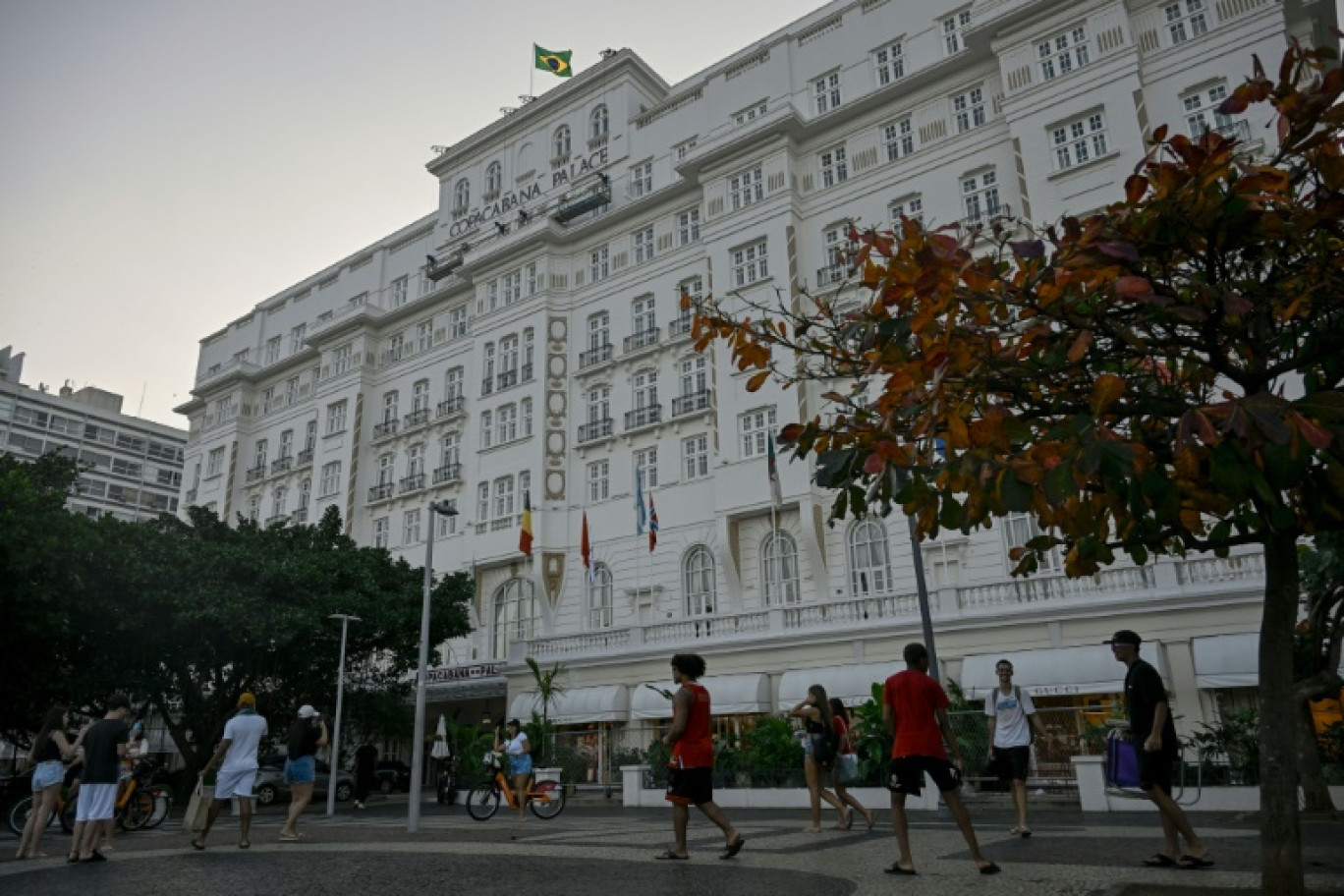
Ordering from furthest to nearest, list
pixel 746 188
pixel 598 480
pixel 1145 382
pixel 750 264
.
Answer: pixel 598 480 < pixel 746 188 < pixel 750 264 < pixel 1145 382

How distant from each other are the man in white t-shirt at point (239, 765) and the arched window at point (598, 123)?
108 ft

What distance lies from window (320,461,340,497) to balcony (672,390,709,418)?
1938 cm

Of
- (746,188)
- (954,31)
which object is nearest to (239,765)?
(746,188)

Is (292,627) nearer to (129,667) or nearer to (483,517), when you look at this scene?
(129,667)

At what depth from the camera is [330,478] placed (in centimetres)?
4403

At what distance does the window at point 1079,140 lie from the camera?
84.8 ft

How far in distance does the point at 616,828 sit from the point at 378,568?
2068cm

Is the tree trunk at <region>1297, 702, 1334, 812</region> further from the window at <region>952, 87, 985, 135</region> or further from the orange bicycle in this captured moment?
the window at <region>952, 87, 985, 135</region>

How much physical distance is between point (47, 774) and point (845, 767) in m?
11.2

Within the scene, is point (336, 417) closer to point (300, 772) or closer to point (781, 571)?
point (781, 571)

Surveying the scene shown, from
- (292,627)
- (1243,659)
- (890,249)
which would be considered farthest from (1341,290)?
(292,627)

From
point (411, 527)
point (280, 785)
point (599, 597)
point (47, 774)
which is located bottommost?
point (280, 785)

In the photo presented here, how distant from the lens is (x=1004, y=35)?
2817 cm

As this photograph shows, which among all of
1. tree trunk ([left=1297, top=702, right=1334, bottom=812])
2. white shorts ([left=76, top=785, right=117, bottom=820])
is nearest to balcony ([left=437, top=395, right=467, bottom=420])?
white shorts ([left=76, top=785, right=117, bottom=820])
